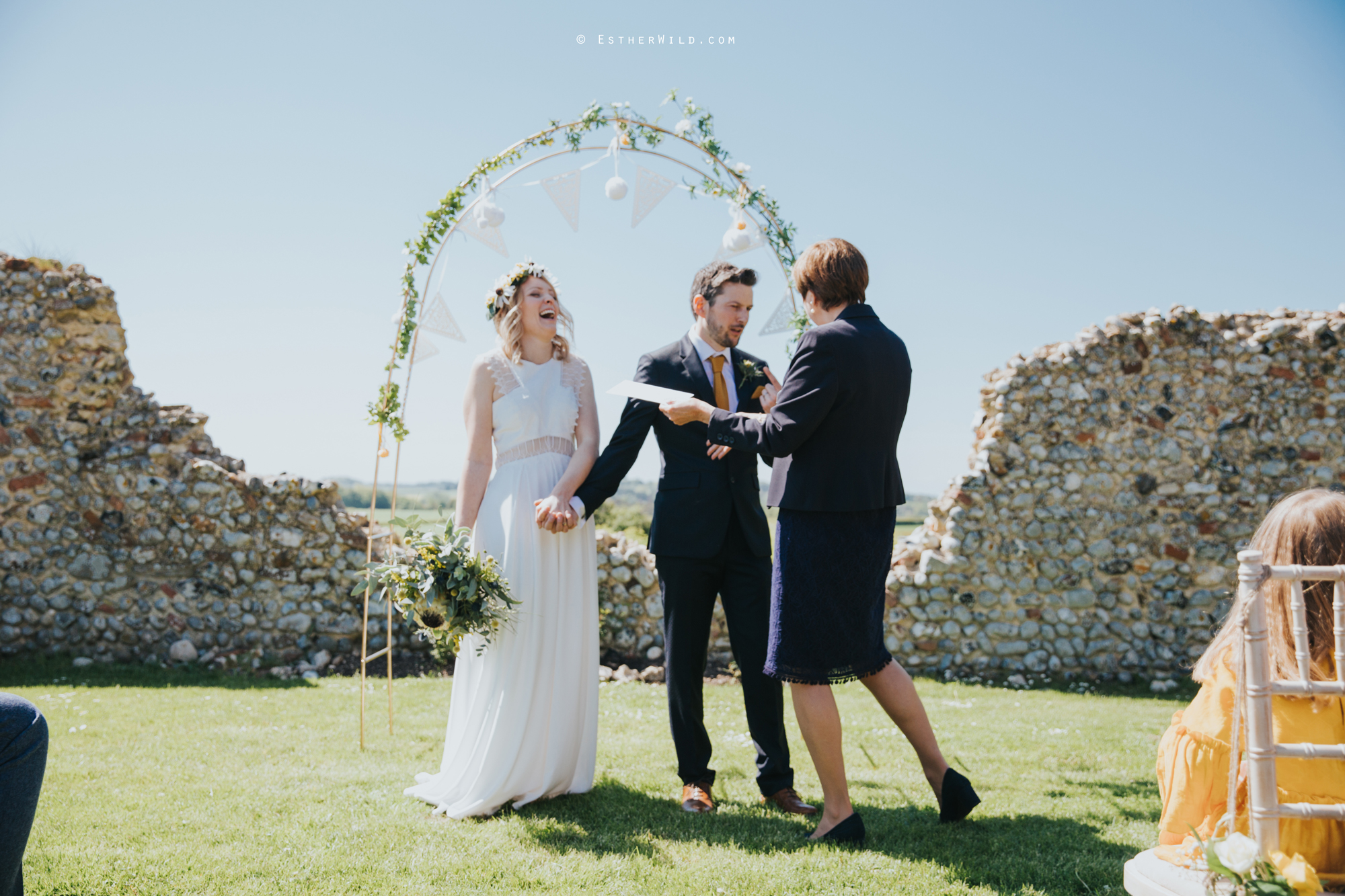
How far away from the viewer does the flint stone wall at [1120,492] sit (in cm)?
795

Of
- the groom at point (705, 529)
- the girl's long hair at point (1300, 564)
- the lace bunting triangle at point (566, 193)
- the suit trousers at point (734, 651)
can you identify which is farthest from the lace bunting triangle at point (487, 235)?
the girl's long hair at point (1300, 564)

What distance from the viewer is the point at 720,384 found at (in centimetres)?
374

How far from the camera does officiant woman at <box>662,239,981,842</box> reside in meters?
2.92

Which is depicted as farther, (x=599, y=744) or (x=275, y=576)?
(x=275, y=576)

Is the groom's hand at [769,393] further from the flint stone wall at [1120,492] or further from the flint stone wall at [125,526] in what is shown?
the flint stone wall at [125,526]

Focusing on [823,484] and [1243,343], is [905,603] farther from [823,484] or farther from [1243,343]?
[823,484]

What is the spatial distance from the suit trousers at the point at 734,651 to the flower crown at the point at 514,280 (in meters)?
1.34

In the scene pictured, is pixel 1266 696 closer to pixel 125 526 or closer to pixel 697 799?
pixel 697 799

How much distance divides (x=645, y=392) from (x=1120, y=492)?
6500 mm

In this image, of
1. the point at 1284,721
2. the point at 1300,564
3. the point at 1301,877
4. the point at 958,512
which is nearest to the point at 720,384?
the point at 1300,564

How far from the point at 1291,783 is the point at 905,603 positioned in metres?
6.43

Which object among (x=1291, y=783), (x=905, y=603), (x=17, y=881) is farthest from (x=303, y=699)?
(x=1291, y=783)

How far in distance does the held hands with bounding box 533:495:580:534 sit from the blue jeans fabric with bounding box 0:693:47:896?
72.0 inches

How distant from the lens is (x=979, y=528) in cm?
802
